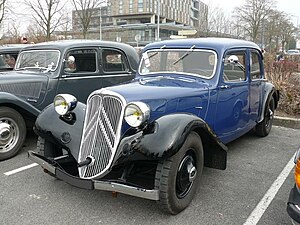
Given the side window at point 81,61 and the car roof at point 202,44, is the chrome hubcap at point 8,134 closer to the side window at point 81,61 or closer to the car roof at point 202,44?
the side window at point 81,61

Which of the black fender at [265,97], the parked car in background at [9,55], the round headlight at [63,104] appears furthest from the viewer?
the parked car in background at [9,55]

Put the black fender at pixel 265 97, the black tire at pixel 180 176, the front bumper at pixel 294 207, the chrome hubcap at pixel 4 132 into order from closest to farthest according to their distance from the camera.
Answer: the front bumper at pixel 294 207, the black tire at pixel 180 176, the chrome hubcap at pixel 4 132, the black fender at pixel 265 97

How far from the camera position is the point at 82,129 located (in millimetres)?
3543

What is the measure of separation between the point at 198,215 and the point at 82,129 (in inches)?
62.8

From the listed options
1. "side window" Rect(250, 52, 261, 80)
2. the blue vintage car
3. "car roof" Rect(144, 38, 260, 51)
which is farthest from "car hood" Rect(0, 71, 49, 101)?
"side window" Rect(250, 52, 261, 80)

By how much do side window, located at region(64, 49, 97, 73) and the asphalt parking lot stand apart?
76.7 inches

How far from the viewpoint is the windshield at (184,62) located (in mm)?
4203

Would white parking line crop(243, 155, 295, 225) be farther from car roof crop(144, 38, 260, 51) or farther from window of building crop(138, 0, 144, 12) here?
window of building crop(138, 0, 144, 12)

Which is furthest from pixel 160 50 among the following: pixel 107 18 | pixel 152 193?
pixel 107 18

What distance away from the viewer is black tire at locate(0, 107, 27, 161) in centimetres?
462

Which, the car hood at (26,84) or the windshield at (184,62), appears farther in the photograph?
the car hood at (26,84)

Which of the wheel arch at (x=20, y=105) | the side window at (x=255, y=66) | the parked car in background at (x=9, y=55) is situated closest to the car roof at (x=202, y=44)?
the side window at (x=255, y=66)

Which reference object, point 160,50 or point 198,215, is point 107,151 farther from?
point 160,50

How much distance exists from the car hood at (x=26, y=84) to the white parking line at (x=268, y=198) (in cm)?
392
